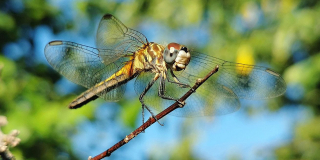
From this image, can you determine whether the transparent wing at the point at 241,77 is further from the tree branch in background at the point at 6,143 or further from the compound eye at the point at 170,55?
the tree branch in background at the point at 6,143

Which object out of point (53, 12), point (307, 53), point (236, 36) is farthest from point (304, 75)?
point (53, 12)

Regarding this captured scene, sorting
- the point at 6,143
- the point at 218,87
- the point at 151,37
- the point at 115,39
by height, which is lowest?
the point at 6,143

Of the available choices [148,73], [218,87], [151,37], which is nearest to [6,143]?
[148,73]

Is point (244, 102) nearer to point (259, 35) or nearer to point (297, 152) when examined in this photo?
point (297, 152)

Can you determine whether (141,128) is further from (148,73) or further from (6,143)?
(148,73)

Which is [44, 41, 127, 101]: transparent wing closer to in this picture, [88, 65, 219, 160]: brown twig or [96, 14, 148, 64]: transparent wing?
[96, 14, 148, 64]: transparent wing

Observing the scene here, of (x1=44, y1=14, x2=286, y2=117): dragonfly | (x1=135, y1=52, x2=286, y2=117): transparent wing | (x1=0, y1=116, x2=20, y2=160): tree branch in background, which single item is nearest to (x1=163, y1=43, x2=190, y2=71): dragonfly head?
(x1=44, y1=14, x2=286, y2=117): dragonfly

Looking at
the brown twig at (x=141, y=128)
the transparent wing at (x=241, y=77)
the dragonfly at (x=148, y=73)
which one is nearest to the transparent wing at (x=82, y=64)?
the dragonfly at (x=148, y=73)
